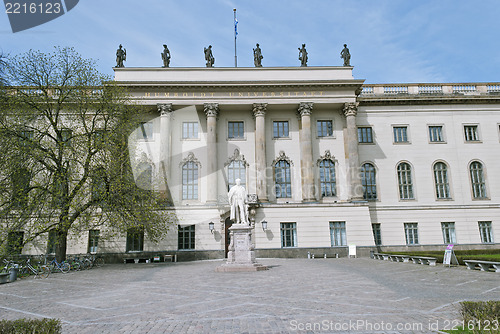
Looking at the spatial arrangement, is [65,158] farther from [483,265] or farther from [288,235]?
[483,265]

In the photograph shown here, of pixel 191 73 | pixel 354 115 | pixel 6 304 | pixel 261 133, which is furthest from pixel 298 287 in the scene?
pixel 191 73

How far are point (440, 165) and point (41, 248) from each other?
3944 cm

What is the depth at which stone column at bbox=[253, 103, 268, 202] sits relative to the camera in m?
34.2

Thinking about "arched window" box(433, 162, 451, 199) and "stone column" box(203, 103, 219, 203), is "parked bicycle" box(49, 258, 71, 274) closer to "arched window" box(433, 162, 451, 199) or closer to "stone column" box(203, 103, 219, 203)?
"stone column" box(203, 103, 219, 203)

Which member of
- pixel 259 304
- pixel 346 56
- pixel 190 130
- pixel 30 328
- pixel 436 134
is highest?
pixel 346 56

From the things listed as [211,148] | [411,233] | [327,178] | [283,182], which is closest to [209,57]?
[211,148]

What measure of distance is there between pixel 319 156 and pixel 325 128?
3.10 m

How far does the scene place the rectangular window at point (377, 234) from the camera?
35.4 metres

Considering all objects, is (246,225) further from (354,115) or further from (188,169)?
(354,115)

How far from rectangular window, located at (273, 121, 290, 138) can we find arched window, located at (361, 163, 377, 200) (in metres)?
8.62

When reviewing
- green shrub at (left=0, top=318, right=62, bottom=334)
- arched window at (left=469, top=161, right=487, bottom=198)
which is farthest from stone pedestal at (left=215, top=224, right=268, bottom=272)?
arched window at (left=469, top=161, right=487, bottom=198)

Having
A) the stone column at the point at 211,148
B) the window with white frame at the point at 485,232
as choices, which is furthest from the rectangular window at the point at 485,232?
Answer: the stone column at the point at 211,148

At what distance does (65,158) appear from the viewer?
77.5 feet

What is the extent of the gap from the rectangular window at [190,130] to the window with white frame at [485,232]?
2984 centimetres
